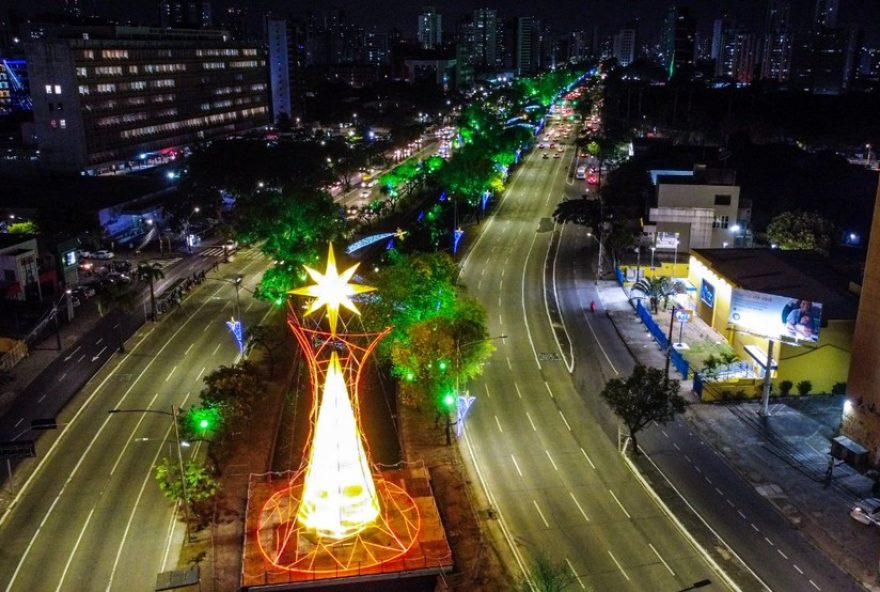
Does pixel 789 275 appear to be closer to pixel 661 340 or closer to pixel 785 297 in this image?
pixel 785 297

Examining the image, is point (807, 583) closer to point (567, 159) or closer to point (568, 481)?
point (568, 481)

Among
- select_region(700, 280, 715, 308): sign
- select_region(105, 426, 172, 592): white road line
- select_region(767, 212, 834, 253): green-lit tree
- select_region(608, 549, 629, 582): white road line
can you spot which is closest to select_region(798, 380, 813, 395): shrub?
select_region(700, 280, 715, 308): sign

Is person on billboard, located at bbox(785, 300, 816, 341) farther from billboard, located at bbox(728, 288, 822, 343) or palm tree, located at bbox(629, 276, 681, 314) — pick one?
palm tree, located at bbox(629, 276, 681, 314)

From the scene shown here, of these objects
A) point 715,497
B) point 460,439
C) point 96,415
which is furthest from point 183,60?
point 715,497

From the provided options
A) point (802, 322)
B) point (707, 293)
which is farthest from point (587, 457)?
point (707, 293)

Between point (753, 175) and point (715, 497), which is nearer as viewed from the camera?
point (715, 497)

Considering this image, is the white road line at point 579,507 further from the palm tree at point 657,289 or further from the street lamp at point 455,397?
the palm tree at point 657,289

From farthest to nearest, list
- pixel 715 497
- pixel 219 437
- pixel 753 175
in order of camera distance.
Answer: pixel 753 175
pixel 219 437
pixel 715 497
